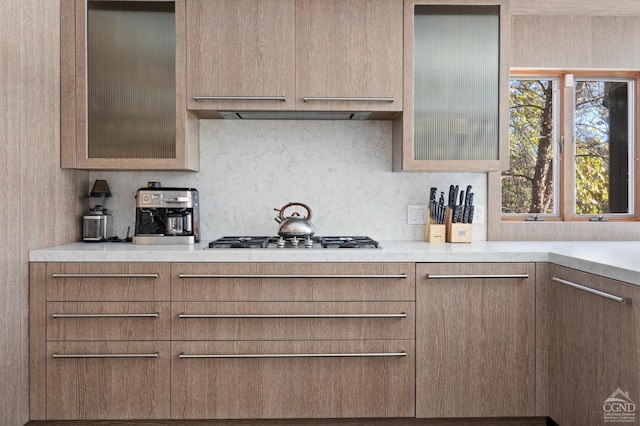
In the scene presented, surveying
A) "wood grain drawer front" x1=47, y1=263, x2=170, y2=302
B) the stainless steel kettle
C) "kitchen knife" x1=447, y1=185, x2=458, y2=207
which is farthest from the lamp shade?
"kitchen knife" x1=447, y1=185, x2=458, y2=207

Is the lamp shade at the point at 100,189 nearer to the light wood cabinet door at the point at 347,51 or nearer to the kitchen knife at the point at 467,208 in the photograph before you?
the light wood cabinet door at the point at 347,51

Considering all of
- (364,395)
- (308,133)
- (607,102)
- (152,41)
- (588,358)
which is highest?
(152,41)

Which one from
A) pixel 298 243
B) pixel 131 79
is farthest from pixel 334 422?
pixel 131 79

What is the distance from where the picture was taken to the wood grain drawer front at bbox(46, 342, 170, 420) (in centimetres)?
237

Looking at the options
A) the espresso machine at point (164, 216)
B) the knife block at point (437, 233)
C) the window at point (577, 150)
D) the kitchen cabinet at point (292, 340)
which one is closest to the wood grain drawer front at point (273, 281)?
the kitchen cabinet at point (292, 340)

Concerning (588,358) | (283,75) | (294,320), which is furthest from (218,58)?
(588,358)

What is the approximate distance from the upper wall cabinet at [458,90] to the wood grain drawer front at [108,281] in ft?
4.26

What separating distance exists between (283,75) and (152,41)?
2.20ft

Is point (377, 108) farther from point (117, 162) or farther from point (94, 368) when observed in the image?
point (94, 368)

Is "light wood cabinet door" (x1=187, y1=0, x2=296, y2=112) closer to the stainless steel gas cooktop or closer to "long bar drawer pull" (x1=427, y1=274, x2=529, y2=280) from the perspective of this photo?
the stainless steel gas cooktop

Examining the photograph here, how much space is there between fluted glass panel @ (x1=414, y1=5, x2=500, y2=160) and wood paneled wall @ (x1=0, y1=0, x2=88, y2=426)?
1.75 m

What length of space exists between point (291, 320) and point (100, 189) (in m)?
1.31

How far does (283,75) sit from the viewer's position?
2654 mm

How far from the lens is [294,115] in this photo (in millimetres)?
2895
